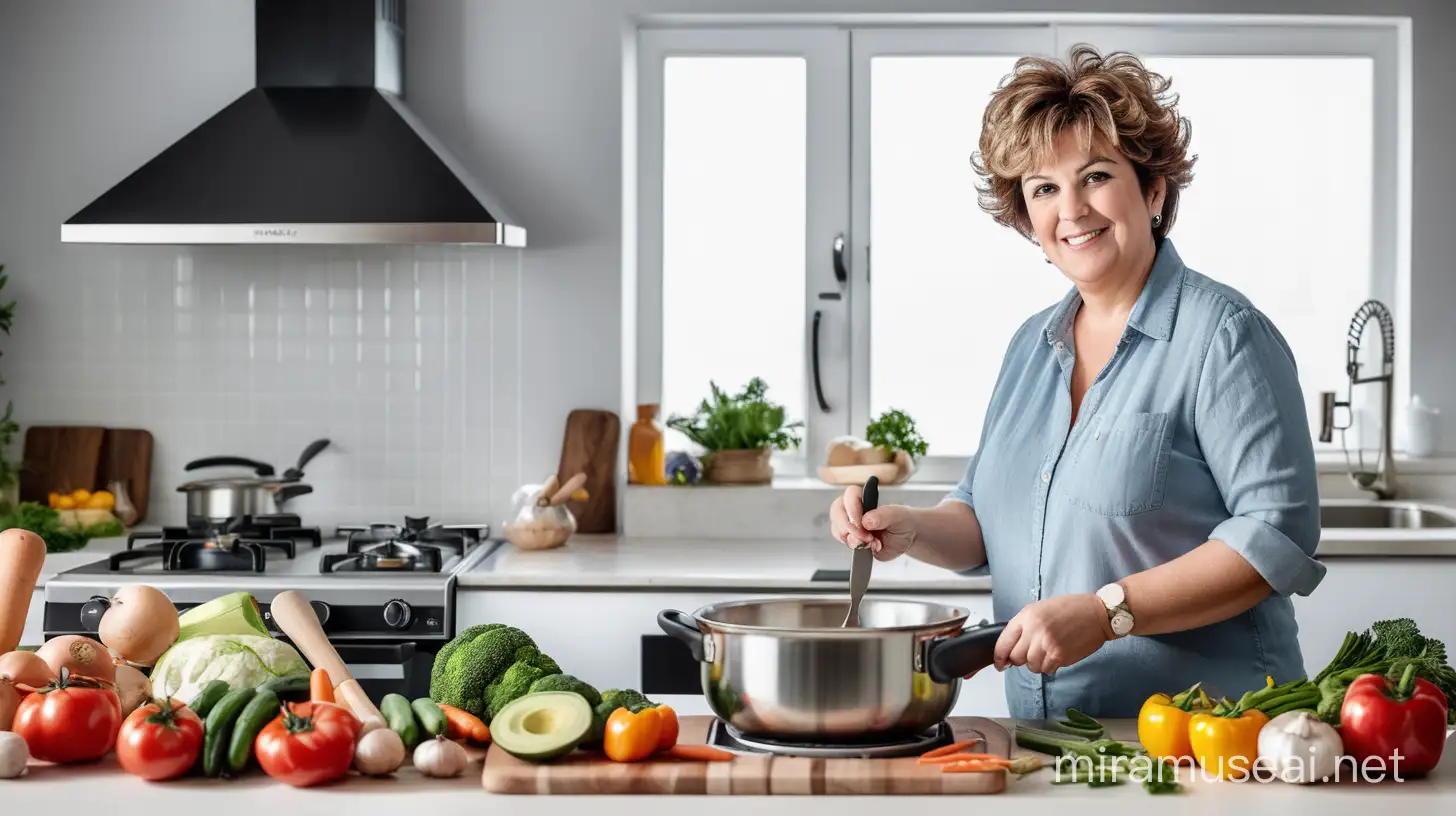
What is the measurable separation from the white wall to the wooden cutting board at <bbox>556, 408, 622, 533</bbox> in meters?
0.06

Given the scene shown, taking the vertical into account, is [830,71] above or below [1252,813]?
above

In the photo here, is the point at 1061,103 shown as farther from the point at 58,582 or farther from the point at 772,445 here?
the point at 58,582

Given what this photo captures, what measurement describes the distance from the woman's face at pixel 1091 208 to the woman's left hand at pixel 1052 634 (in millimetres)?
487

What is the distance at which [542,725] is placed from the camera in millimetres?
1418

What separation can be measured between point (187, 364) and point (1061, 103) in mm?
2610

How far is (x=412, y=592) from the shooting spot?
9.30 feet

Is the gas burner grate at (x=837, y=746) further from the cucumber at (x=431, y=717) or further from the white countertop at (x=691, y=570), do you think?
the white countertop at (x=691, y=570)

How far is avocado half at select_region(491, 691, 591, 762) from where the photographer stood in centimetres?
139

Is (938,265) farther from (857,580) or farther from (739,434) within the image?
(857,580)

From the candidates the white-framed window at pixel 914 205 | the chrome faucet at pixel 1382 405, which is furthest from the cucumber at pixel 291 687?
the chrome faucet at pixel 1382 405

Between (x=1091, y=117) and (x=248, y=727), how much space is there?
1250 millimetres

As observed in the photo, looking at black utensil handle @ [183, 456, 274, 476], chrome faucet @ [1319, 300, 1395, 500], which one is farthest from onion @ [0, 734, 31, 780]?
chrome faucet @ [1319, 300, 1395, 500]

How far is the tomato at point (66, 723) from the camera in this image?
139cm

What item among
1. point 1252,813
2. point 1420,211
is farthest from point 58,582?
point 1420,211
